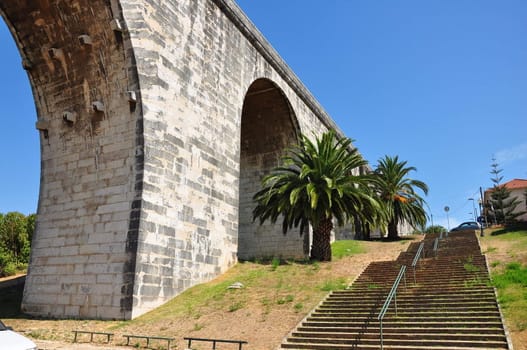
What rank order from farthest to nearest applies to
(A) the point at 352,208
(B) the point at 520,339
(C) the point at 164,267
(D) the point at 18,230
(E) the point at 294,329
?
(D) the point at 18,230 < (A) the point at 352,208 < (C) the point at 164,267 < (E) the point at 294,329 < (B) the point at 520,339

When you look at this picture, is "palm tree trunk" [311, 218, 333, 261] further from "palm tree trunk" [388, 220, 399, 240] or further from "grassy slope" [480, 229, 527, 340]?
"palm tree trunk" [388, 220, 399, 240]

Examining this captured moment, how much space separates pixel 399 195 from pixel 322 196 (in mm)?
14826

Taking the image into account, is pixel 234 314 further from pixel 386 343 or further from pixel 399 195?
pixel 399 195

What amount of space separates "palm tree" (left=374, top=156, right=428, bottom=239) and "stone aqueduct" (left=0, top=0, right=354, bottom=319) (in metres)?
16.0

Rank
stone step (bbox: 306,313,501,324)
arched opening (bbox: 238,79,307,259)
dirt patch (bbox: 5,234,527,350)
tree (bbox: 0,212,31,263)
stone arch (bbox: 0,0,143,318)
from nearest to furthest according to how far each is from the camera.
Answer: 1. dirt patch (bbox: 5,234,527,350)
2. stone step (bbox: 306,313,501,324)
3. stone arch (bbox: 0,0,143,318)
4. arched opening (bbox: 238,79,307,259)
5. tree (bbox: 0,212,31,263)

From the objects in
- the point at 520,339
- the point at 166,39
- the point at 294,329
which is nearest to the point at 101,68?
the point at 166,39

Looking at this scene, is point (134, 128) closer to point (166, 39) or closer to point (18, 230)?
point (166, 39)

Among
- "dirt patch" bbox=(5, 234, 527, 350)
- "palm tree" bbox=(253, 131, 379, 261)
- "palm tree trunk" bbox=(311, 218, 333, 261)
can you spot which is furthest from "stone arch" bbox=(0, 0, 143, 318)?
"palm tree trunk" bbox=(311, 218, 333, 261)

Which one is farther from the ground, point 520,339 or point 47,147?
point 47,147

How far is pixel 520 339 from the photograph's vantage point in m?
7.82

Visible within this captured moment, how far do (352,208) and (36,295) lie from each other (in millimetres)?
10880

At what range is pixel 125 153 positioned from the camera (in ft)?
40.7

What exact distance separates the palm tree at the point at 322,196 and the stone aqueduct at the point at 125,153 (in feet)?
6.91

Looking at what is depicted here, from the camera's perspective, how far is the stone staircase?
838 centimetres
